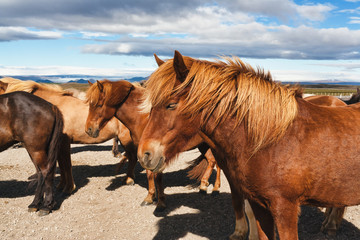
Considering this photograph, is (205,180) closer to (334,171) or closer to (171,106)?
(334,171)

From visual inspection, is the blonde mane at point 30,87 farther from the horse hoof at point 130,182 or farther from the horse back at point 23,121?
the horse hoof at point 130,182

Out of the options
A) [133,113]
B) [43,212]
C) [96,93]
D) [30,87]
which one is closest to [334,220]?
[133,113]

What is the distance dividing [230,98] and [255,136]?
0.38 m

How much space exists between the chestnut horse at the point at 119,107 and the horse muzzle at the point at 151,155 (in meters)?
3.15

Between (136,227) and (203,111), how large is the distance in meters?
3.34

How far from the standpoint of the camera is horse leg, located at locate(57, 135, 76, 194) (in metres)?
6.38

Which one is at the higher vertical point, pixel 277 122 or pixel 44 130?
pixel 277 122

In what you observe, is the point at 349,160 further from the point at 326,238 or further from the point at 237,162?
the point at 326,238

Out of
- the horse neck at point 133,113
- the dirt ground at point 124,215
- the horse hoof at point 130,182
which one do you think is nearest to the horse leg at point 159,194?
the dirt ground at point 124,215

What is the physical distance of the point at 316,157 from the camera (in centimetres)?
227

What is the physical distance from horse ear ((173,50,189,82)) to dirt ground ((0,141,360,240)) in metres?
3.06

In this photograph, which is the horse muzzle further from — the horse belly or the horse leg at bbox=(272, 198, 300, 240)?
the horse belly

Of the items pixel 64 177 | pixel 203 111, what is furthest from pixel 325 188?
pixel 64 177

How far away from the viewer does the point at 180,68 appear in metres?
2.20
